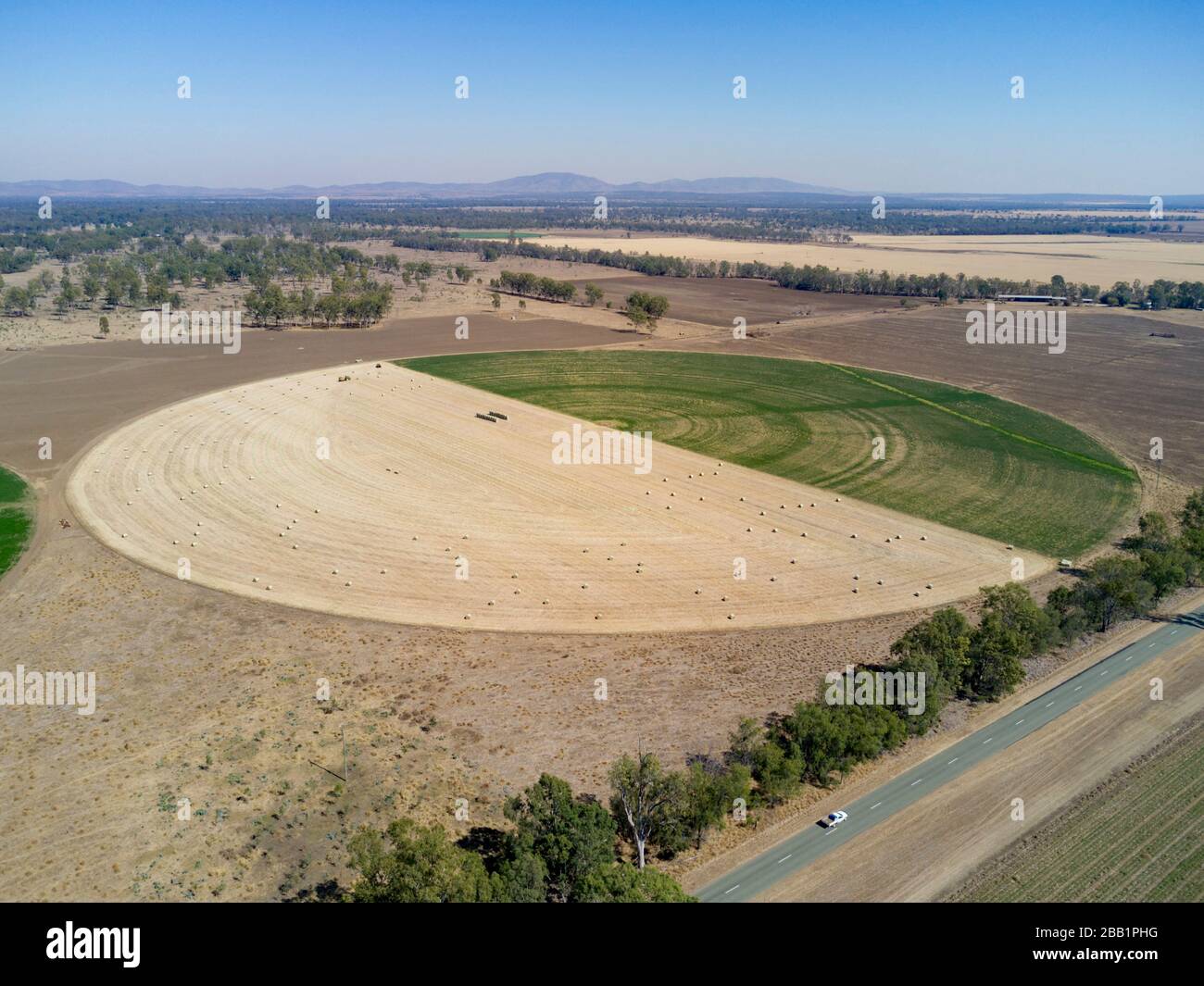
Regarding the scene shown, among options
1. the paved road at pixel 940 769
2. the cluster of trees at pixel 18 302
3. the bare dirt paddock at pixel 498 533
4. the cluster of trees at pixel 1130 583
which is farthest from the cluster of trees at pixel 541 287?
the paved road at pixel 940 769

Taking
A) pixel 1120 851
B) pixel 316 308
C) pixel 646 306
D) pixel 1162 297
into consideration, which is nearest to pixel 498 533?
pixel 1120 851

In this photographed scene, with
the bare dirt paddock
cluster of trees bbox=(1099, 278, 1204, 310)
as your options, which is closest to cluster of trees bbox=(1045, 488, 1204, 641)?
the bare dirt paddock

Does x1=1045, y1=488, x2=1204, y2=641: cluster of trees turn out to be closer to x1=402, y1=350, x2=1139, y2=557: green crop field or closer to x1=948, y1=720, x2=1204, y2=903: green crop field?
x1=402, y1=350, x2=1139, y2=557: green crop field

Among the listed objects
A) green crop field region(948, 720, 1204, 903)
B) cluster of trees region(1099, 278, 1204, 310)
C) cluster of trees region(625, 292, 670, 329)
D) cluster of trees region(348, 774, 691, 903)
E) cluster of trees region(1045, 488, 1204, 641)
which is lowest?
green crop field region(948, 720, 1204, 903)

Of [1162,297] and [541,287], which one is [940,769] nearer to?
[541,287]
